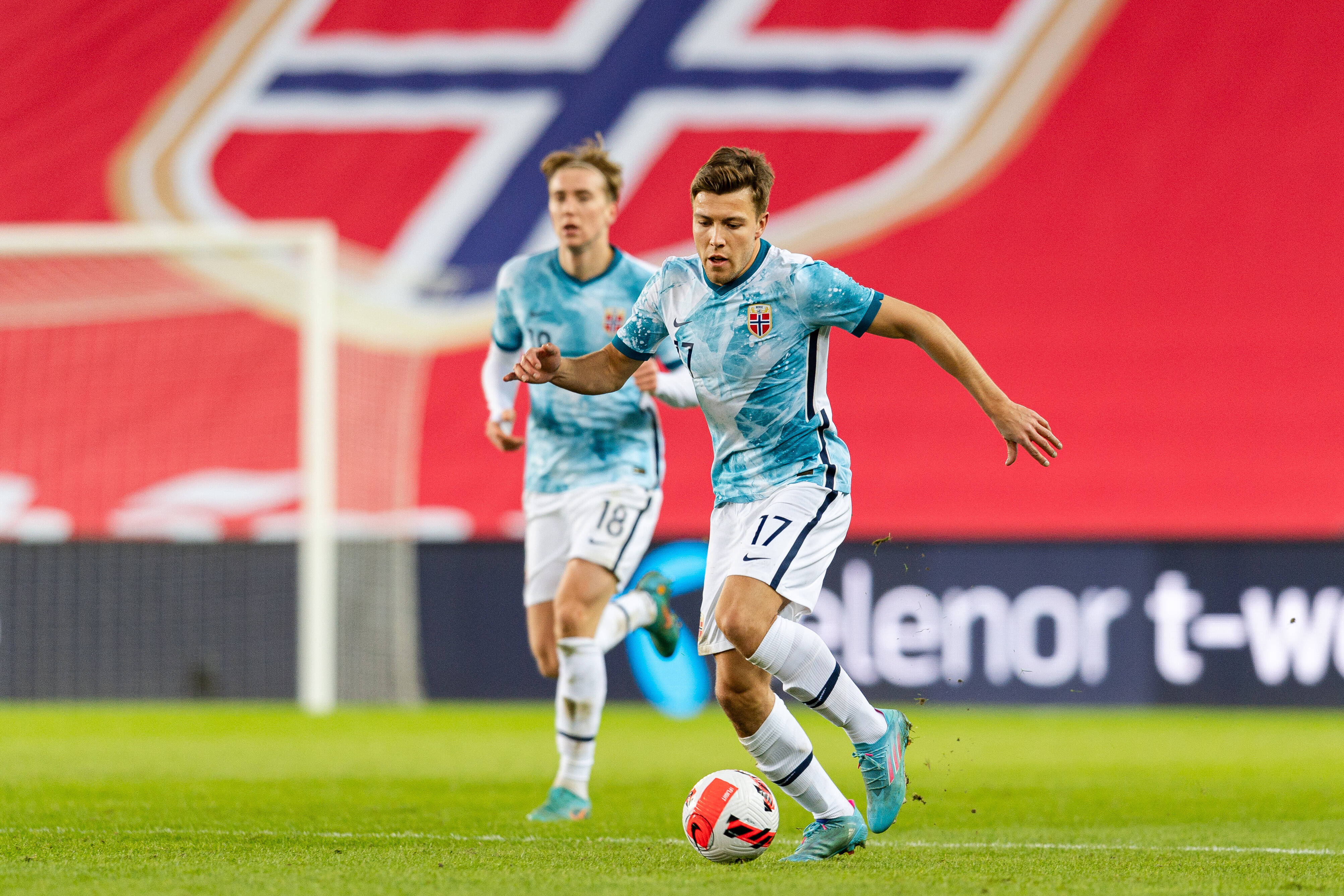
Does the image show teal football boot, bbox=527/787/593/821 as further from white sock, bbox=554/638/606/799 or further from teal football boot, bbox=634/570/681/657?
teal football boot, bbox=634/570/681/657

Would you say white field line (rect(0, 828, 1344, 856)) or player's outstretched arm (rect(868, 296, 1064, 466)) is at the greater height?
player's outstretched arm (rect(868, 296, 1064, 466))

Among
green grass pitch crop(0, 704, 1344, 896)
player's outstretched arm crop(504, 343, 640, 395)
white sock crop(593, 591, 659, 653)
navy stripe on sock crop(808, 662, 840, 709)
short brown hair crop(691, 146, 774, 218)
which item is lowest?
green grass pitch crop(0, 704, 1344, 896)

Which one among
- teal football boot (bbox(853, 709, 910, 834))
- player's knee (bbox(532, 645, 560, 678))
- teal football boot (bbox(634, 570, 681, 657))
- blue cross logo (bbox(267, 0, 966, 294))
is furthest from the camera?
blue cross logo (bbox(267, 0, 966, 294))

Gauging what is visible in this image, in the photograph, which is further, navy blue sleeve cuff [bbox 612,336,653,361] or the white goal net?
the white goal net

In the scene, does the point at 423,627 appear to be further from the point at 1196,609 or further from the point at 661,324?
the point at 661,324

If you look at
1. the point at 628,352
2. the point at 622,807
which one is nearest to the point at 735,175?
the point at 628,352

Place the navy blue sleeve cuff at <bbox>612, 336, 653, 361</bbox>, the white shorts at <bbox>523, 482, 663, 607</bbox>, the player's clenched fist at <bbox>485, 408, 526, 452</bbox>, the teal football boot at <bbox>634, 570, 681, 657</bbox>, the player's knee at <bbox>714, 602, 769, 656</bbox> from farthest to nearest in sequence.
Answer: the teal football boot at <bbox>634, 570, 681, 657</bbox> → the player's clenched fist at <bbox>485, 408, 526, 452</bbox> → the white shorts at <bbox>523, 482, 663, 607</bbox> → the navy blue sleeve cuff at <bbox>612, 336, 653, 361</bbox> → the player's knee at <bbox>714, 602, 769, 656</bbox>

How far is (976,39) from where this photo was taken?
16531 mm

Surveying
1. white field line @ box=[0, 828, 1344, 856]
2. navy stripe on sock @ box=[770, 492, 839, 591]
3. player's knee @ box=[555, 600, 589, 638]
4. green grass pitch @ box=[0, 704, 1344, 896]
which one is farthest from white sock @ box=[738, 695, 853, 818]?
player's knee @ box=[555, 600, 589, 638]

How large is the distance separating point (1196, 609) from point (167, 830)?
793 cm

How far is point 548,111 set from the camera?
667 inches

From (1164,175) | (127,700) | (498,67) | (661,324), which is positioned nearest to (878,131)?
(1164,175)

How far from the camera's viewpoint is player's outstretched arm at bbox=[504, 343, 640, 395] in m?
4.79

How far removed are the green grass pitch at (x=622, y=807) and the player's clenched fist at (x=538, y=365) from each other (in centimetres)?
130
